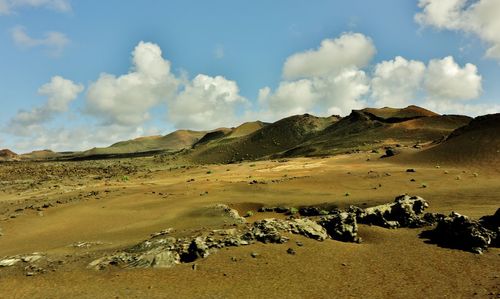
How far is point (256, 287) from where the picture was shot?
45.7 feet

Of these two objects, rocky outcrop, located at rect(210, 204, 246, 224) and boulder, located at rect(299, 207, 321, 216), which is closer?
rocky outcrop, located at rect(210, 204, 246, 224)

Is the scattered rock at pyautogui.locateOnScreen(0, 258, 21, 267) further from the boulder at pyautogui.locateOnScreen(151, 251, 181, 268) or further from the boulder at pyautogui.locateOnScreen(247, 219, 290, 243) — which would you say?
the boulder at pyautogui.locateOnScreen(247, 219, 290, 243)

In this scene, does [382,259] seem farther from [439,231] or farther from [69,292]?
[69,292]

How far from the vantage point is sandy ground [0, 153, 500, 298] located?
1385 cm

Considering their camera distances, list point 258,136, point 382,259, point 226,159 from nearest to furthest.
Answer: point 382,259 < point 226,159 < point 258,136

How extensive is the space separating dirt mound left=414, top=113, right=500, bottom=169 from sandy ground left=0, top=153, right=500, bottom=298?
704cm

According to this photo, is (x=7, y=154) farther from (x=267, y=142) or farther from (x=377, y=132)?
(x=377, y=132)

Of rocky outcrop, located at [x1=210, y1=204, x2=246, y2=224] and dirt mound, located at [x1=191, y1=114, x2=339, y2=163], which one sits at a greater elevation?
dirt mound, located at [x1=191, y1=114, x2=339, y2=163]

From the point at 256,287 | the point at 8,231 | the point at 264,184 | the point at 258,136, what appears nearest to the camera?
the point at 256,287

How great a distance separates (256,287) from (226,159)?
300ft

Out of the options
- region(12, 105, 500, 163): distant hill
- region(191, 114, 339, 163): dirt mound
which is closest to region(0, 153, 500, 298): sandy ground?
region(12, 105, 500, 163): distant hill

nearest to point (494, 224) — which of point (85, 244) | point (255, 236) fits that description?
point (255, 236)

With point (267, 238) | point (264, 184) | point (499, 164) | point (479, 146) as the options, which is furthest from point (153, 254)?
point (479, 146)

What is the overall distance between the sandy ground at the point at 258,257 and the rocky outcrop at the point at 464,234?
22.1 inches
